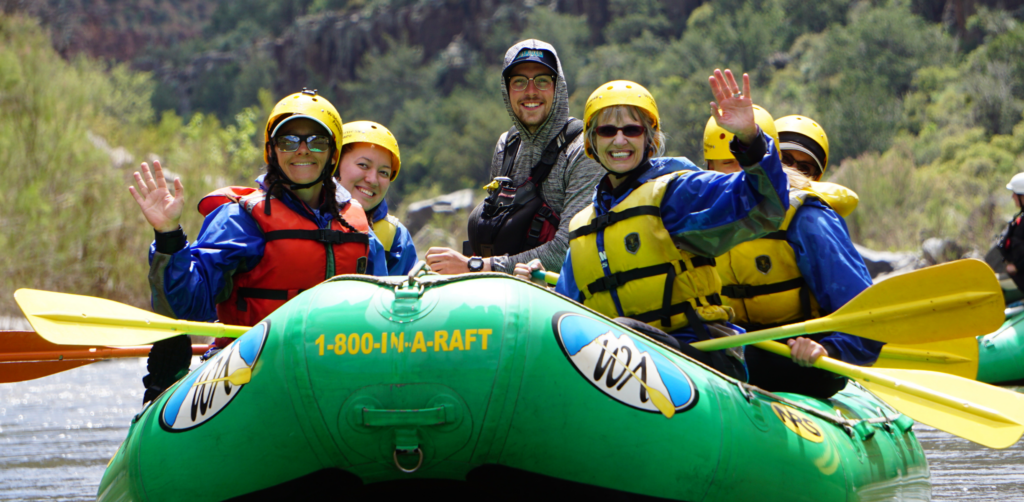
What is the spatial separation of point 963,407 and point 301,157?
2.27m

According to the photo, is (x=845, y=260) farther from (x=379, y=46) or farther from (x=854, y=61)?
(x=379, y=46)

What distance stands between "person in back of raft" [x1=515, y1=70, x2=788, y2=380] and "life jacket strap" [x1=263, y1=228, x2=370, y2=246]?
30.7 inches

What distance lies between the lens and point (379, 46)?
69062 millimetres

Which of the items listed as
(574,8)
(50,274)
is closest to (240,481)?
(50,274)

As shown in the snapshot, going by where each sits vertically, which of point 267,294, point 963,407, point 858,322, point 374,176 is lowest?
point 963,407

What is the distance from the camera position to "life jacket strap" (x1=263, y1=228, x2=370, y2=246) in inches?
140

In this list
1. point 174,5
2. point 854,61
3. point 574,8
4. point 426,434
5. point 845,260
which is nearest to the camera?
point 426,434

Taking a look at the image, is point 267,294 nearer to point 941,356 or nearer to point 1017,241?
point 941,356

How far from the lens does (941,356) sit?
3.39m

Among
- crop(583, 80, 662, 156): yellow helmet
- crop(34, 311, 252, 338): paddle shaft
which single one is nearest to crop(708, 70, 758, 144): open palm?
crop(583, 80, 662, 156): yellow helmet

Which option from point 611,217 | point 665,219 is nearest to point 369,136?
point 611,217

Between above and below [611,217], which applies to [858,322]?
below

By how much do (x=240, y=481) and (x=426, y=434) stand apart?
517 millimetres

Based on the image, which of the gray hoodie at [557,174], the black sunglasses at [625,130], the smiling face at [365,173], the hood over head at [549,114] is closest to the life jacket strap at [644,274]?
the black sunglasses at [625,130]
